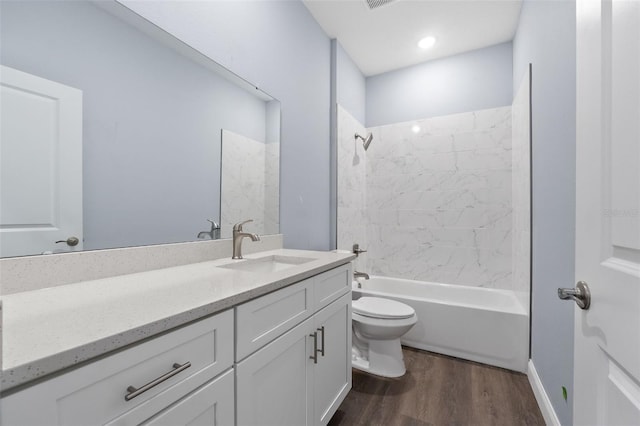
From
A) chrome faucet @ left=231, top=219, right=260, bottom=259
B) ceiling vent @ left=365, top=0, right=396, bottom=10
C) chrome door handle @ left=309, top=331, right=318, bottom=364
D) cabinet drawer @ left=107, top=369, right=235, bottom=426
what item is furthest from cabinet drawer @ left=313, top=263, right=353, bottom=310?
ceiling vent @ left=365, top=0, right=396, bottom=10

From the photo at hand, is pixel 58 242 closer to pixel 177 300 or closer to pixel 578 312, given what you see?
pixel 177 300

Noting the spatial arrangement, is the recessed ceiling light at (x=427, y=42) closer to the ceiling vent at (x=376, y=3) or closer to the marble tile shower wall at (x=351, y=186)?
the ceiling vent at (x=376, y=3)

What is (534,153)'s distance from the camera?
1816 millimetres

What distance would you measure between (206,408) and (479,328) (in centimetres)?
211

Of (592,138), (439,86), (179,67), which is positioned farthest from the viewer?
(439,86)

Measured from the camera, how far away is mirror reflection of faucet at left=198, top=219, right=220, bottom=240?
4.49 ft

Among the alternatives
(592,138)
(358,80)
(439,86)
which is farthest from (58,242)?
(439,86)

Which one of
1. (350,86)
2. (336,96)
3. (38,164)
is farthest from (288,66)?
(38,164)

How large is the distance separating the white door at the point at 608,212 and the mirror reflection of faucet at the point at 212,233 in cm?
138

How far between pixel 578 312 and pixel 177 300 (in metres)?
1.03

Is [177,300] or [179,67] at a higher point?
[179,67]

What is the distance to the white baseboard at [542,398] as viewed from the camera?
1418 mm

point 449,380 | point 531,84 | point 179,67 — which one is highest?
point 531,84

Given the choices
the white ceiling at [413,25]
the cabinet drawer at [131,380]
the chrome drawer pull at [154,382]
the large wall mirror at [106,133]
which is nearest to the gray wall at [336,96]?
the white ceiling at [413,25]
